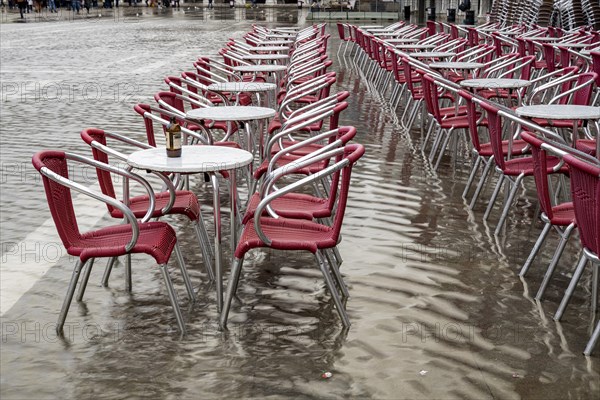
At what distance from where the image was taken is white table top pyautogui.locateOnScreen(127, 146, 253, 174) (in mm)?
4379

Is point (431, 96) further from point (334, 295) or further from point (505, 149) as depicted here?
point (334, 295)

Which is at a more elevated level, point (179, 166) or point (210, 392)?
point (179, 166)

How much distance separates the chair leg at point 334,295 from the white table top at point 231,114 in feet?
6.58

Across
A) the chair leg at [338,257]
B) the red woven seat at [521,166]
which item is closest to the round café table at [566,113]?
the red woven seat at [521,166]

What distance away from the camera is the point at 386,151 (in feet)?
29.7

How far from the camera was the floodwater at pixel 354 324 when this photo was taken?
384 cm

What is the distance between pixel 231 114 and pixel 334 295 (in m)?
2.31

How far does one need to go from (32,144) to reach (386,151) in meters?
3.98

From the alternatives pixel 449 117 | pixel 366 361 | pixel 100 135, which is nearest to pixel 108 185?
pixel 100 135

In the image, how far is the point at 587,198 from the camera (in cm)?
384

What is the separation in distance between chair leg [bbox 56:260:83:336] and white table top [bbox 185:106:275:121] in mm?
1990

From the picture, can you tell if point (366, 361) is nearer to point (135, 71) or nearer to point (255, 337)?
point (255, 337)

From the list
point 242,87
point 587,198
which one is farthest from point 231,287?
point 242,87

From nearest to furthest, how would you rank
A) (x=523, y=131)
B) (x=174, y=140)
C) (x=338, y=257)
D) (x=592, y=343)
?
(x=592, y=343) < (x=174, y=140) < (x=523, y=131) < (x=338, y=257)
